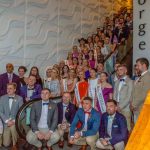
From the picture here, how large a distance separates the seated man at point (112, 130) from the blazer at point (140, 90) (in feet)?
1.03

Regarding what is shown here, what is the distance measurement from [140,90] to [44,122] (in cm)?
170

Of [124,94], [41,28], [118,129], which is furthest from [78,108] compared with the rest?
[41,28]

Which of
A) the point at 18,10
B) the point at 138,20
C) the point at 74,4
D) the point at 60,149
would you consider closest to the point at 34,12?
the point at 18,10

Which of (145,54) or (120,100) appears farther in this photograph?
(145,54)

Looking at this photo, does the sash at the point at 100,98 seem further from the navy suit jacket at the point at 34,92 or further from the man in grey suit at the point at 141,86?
→ the navy suit jacket at the point at 34,92

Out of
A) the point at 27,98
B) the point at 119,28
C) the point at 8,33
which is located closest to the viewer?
the point at 27,98

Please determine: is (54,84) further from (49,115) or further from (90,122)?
(90,122)

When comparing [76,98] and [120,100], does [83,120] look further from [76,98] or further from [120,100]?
[76,98]

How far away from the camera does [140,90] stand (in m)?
4.67

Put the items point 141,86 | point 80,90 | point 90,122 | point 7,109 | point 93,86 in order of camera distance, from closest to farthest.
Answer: point 141,86, point 90,122, point 7,109, point 93,86, point 80,90

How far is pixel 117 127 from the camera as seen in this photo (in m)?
4.67

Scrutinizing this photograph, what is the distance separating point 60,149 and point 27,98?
4.13 ft

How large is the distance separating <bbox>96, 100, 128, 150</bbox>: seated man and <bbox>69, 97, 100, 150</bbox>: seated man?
0.11 meters

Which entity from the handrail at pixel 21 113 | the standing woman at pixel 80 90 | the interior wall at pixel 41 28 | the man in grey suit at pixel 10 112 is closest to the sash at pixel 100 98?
the standing woman at pixel 80 90
